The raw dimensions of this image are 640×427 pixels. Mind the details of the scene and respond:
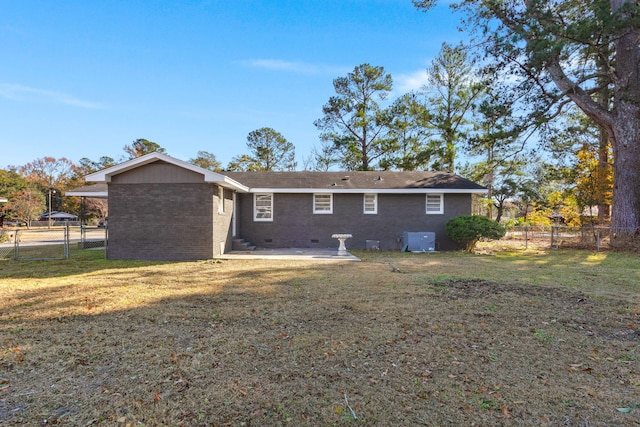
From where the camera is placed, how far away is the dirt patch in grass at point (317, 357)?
2488 millimetres

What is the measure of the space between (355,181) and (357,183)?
321mm

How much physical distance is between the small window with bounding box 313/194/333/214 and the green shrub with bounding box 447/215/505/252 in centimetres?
533

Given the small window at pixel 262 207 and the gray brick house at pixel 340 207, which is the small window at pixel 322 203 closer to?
the gray brick house at pixel 340 207

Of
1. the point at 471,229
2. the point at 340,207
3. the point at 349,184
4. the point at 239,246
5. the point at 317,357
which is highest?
the point at 349,184

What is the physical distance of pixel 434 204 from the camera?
1501cm

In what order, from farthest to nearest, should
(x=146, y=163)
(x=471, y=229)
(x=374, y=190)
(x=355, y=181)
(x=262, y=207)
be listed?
(x=355, y=181)
(x=262, y=207)
(x=374, y=190)
(x=471, y=229)
(x=146, y=163)

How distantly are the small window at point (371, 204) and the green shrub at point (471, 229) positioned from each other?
10.8 ft

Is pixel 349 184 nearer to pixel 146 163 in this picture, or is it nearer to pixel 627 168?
pixel 146 163

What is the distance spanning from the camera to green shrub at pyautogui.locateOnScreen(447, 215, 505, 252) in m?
13.2

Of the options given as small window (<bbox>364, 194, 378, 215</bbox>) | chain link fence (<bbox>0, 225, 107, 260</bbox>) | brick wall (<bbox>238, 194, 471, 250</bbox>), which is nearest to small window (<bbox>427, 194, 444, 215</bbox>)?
brick wall (<bbox>238, 194, 471, 250</bbox>)

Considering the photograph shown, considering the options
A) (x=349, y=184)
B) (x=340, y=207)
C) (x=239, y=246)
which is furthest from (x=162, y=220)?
(x=349, y=184)

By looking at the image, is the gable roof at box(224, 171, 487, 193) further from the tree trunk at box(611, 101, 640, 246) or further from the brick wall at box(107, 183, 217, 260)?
the tree trunk at box(611, 101, 640, 246)

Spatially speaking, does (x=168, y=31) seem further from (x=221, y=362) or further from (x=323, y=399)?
(x=323, y=399)

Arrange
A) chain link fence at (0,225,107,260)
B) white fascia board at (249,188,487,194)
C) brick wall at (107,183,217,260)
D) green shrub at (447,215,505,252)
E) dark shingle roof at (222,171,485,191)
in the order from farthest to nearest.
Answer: dark shingle roof at (222,171,485,191) → white fascia board at (249,188,487,194) → green shrub at (447,215,505,252) → chain link fence at (0,225,107,260) → brick wall at (107,183,217,260)
